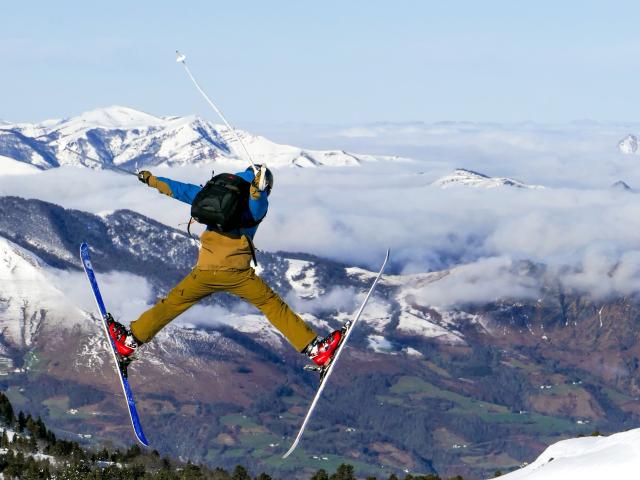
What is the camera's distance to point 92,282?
39.0 m

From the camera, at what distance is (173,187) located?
3192cm

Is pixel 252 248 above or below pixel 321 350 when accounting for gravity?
above

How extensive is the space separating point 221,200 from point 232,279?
9.48 feet

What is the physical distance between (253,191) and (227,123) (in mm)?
2355

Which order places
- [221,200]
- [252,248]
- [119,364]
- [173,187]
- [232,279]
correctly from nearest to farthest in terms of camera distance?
[221,200], [173,187], [232,279], [252,248], [119,364]

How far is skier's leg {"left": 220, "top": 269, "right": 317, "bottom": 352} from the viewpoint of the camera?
32719mm

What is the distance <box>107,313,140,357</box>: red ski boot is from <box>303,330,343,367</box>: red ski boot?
5.19 m

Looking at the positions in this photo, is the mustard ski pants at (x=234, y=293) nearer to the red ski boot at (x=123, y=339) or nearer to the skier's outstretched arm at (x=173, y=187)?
the red ski boot at (x=123, y=339)

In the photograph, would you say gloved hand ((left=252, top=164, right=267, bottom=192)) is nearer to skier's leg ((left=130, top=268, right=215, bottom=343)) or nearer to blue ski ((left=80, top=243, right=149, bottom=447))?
skier's leg ((left=130, top=268, right=215, bottom=343))

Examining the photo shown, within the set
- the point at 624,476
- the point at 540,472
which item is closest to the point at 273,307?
the point at 624,476

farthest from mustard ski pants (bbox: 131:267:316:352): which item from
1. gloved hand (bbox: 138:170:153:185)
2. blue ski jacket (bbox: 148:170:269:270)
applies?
gloved hand (bbox: 138:170:153:185)

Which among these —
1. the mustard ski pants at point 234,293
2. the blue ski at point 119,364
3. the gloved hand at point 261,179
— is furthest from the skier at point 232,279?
the blue ski at point 119,364

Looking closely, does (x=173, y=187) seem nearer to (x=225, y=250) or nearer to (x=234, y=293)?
(x=225, y=250)

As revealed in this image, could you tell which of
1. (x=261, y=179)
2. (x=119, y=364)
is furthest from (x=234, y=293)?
(x=119, y=364)
